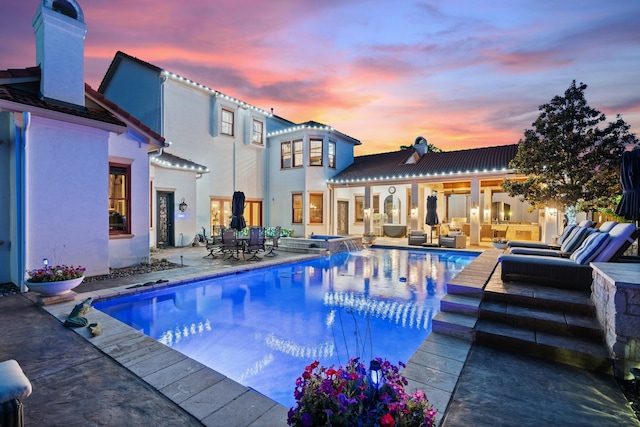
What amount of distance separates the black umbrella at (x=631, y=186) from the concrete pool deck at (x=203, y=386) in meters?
3.55

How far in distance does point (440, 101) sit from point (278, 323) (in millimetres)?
15805

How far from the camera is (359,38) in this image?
1076 centimetres

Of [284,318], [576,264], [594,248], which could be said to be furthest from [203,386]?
[594,248]

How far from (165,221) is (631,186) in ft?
47.7

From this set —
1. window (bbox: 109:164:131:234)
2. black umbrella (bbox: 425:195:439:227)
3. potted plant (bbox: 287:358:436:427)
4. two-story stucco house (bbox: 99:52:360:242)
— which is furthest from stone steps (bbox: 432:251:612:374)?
two-story stucco house (bbox: 99:52:360:242)

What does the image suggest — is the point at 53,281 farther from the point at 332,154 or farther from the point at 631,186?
the point at 332,154

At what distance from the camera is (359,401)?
1.58 meters

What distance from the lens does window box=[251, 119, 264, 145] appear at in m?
17.5

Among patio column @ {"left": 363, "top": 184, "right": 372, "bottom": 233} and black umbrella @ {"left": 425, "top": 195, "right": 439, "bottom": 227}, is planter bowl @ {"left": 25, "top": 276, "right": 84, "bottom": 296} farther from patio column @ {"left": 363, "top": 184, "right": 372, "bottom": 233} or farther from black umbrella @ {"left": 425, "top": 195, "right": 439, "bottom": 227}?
patio column @ {"left": 363, "top": 184, "right": 372, "bottom": 233}

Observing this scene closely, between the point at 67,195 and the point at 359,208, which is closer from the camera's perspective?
the point at 67,195

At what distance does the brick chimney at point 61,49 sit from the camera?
6.55 meters

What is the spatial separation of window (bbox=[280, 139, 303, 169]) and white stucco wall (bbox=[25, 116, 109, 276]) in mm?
11292

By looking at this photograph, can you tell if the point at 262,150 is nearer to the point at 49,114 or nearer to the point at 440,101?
the point at 440,101

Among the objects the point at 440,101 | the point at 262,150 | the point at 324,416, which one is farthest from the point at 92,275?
the point at 440,101
